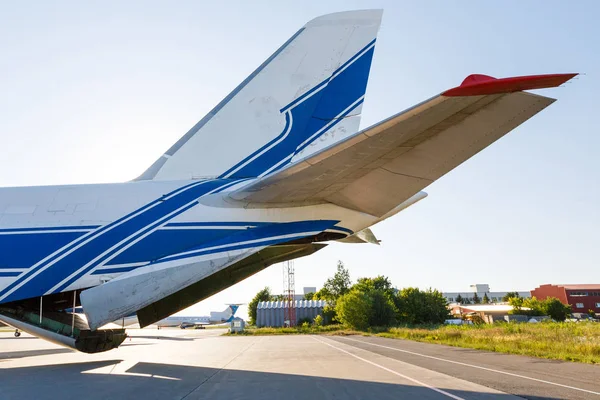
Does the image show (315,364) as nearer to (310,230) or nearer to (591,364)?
(310,230)

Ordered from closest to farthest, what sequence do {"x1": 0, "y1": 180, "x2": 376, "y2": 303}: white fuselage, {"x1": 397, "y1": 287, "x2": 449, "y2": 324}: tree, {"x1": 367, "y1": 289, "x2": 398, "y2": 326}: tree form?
{"x1": 0, "y1": 180, "x2": 376, "y2": 303}: white fuselage < {"x1": 367, "y1": 289, "x2": 398, "y2": 326}: tree < {"x1": 397, "y1": 287, "x2": 449, "y2": 324}: tree

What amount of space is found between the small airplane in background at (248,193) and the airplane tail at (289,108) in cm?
2

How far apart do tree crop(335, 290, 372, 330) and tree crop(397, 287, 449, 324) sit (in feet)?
19.8

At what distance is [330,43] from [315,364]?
27.1 ft

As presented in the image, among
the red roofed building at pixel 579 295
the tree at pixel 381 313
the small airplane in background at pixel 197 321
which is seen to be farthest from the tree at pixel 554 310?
the small airplane in background at pixel 197 321

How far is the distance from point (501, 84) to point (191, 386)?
268 inches

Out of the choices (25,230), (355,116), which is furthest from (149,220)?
(355,116)

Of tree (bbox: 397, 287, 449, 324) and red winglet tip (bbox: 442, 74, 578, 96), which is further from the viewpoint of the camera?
tree (bbox: 397, 287, 449, 324)

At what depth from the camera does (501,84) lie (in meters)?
4.45

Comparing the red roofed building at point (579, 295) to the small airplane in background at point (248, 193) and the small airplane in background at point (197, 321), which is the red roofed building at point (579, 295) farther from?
the small airplane in background at point (248, 193)

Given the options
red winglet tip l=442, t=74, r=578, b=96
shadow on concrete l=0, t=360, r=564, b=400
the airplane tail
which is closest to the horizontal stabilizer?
red winglet tip l=442, t=74, r=578, b=96

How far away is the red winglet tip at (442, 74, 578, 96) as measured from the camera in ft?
13.8

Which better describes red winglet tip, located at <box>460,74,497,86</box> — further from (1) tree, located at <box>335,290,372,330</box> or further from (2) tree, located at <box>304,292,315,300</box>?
(2) tree, located at <box>304,292,315,300</box>

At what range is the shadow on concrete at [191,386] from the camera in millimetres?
6266
